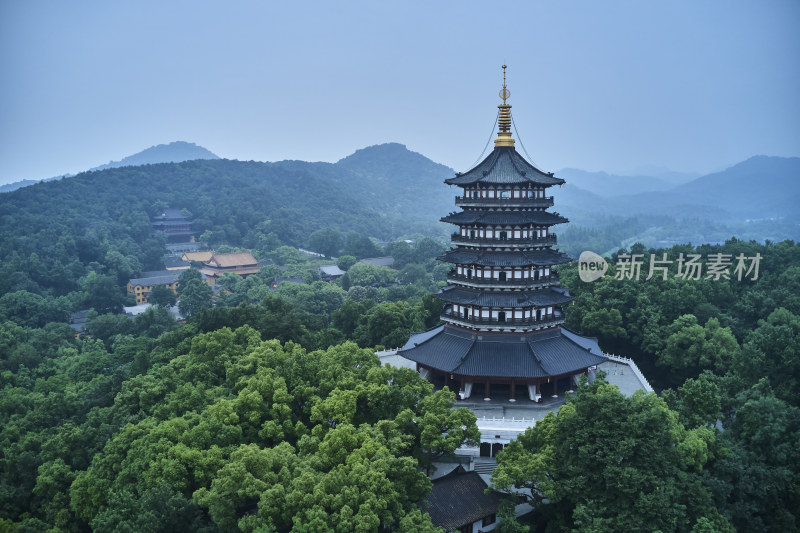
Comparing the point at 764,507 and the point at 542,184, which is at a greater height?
the point at 542,184

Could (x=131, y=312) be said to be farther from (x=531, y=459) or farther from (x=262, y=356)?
(x=531, y=459)

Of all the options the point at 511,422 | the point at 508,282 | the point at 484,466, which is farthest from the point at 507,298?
the point at 484,466

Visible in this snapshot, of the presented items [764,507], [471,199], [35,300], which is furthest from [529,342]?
[35,300]

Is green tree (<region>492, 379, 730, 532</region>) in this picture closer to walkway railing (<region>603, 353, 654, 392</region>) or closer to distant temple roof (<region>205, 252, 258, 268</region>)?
walkway railing (<region>603, 353, 654, 392</region>)

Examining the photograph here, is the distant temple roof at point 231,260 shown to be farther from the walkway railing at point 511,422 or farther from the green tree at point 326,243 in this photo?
the walkway railing at point 511,422

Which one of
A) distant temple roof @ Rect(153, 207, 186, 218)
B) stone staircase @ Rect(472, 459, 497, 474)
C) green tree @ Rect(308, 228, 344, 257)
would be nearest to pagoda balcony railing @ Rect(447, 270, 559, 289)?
stone staircase @ Rect(472, 459, 497, 474)

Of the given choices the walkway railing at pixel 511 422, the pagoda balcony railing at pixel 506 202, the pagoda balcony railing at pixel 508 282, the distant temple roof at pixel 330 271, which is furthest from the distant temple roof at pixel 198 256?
the walkway railing at pixel 511 422
